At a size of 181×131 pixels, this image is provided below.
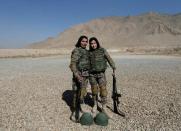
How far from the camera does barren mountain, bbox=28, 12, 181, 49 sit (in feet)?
419

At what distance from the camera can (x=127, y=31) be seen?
490 feet

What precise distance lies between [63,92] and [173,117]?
425 cm

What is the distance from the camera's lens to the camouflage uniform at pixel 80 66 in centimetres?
691

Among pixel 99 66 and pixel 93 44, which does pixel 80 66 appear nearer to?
pixel 99 66

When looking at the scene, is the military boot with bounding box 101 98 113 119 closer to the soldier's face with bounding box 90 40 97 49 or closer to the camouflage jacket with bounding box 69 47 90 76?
the camouflage jacket with bounding box 69 47 90 76

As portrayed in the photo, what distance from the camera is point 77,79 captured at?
698 centimetres

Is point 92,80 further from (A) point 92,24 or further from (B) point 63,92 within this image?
(A) point 92,24

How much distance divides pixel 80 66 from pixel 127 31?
14463 centimetres

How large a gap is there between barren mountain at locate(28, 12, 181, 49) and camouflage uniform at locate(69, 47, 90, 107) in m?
113

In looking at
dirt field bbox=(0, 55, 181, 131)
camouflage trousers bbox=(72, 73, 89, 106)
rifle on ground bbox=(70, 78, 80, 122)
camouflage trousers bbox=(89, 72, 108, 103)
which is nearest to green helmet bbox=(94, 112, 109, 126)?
dirt field bbox=(0, 55, 181, 131)

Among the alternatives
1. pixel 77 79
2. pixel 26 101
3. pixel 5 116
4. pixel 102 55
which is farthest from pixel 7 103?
pixel 102 55

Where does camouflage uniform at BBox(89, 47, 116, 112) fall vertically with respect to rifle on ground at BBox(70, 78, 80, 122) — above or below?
above

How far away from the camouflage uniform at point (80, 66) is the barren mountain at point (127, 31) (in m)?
113

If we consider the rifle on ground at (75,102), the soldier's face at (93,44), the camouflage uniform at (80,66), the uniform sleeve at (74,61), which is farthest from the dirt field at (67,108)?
the soldier's face at (93,44)
